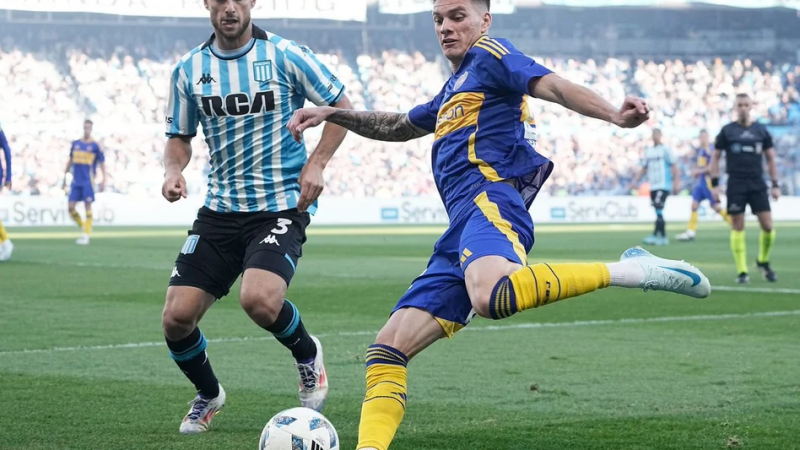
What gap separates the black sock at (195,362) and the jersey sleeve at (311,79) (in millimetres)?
1255

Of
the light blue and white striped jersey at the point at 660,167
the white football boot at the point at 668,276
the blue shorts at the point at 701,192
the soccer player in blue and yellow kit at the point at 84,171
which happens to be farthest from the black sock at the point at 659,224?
the white football boot at the point at 668,276

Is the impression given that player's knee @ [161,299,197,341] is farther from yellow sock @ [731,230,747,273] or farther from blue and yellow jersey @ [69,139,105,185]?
blue and yellow jersey @ [69,139,105,185]

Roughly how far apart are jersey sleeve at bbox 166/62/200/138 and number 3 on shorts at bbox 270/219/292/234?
69 cm

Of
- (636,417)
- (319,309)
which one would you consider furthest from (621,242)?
(636,417)

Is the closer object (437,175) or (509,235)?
(509,235)

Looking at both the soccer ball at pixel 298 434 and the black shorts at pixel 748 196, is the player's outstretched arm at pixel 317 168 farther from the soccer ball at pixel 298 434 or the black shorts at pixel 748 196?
the black shorts at pixel 748 196

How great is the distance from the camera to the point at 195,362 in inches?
206

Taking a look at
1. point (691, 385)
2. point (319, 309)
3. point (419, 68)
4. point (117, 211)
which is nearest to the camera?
point (691, 385)

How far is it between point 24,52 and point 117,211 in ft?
29.2

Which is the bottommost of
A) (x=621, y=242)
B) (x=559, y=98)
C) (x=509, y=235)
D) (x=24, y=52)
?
(x=621, y=242)

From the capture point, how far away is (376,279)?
13.9 meters

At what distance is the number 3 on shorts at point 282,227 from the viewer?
210 inches

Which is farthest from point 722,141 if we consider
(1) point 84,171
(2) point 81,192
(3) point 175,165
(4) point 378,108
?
(4) point 378,108

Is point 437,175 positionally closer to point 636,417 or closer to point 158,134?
point 636,417
